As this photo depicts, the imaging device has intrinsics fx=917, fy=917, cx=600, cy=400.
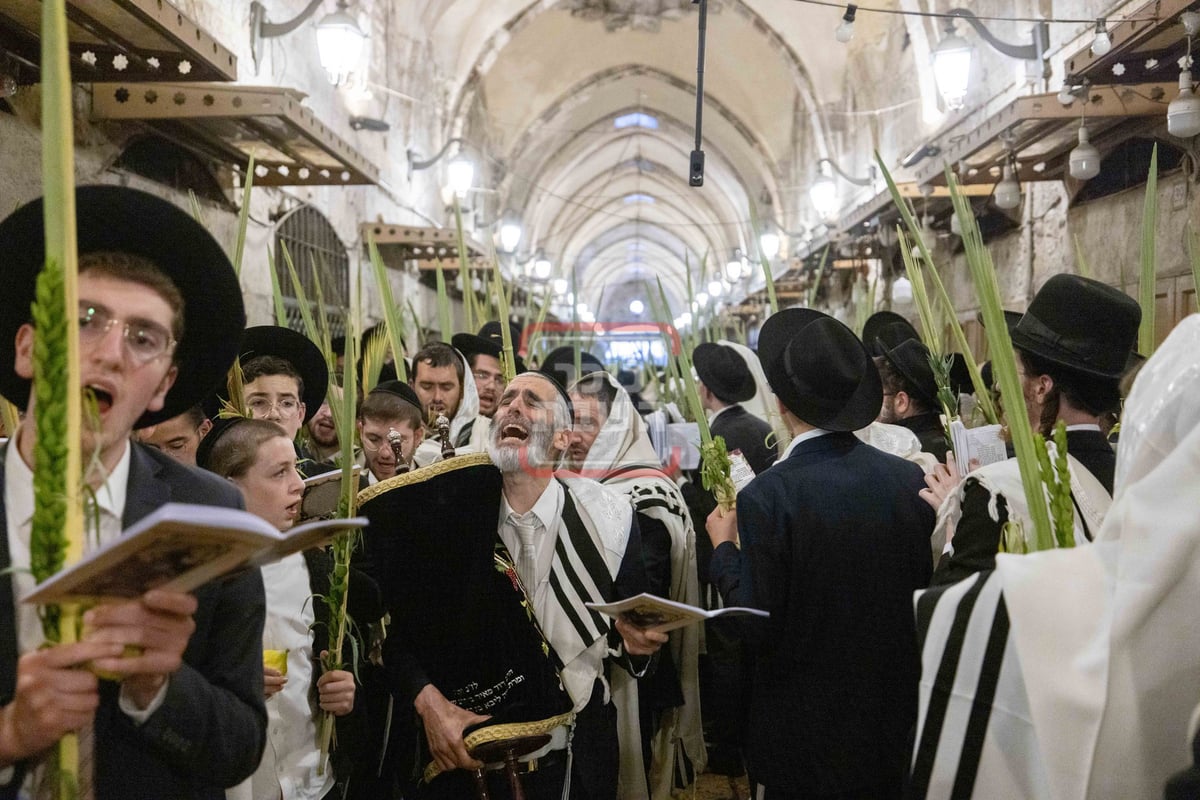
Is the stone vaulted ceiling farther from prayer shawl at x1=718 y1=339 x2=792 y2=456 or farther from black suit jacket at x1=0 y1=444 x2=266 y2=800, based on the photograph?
black suit jacket at x1=0 y1=444 x2=266 y2=800

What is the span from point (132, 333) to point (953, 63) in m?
8.07

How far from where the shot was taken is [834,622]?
2.11 metres

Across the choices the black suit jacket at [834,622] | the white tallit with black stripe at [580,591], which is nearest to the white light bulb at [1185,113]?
the black suit jacket at [834,622]

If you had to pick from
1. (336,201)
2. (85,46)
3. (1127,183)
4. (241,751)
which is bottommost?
(241,751)

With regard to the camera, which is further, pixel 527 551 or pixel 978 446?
pixel 527 551

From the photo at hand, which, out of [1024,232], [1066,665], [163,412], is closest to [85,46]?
[163,412]

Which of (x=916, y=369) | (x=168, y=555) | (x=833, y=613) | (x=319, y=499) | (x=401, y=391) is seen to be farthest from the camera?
(x=401, y=391)

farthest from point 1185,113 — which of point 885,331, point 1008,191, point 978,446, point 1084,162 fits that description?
point 978,446

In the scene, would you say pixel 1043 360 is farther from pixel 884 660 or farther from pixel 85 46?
pixel 85 46

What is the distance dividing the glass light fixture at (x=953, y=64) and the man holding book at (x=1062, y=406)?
6597 millimetres

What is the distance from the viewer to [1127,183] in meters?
6.50

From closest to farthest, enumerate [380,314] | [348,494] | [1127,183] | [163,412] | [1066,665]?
[1066,665] < [163,412] < [348,494] < [1127,183] < [380,314]

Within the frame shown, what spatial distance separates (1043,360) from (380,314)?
9903 mm

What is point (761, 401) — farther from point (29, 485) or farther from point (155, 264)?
point (29, 485)
